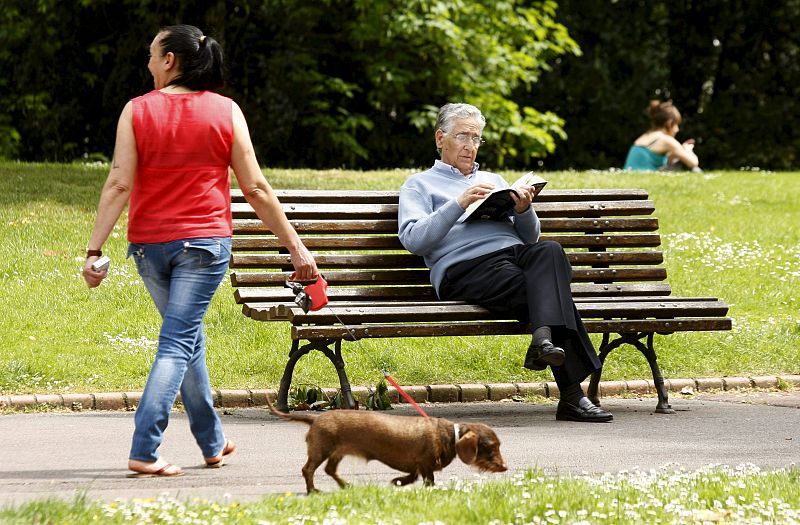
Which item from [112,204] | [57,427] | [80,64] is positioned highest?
[80,64]

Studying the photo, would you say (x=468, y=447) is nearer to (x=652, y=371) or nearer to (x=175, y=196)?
(x=175, y=196)

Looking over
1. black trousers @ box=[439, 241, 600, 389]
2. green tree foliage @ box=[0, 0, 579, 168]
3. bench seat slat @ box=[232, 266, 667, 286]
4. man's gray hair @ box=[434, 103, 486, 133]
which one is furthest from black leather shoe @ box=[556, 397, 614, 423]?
green tree foliage @ box=[0, 0, 579, 168]

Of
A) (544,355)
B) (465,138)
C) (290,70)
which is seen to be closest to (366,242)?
(465,138)

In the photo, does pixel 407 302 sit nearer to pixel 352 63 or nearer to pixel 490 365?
pixel 490 365

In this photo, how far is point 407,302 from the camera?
7.56 meters

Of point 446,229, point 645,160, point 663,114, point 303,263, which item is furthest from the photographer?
point 645,160

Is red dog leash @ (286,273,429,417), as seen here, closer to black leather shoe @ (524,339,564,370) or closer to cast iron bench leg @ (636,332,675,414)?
black leather shoe @ (524,339,564,370)

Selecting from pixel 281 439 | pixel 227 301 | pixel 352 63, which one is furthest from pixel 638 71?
pixel 281 439

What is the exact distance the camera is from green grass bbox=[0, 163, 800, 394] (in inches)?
314

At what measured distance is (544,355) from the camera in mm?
6773

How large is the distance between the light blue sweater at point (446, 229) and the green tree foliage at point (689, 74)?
791 inches

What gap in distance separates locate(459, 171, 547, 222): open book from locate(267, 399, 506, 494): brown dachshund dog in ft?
7.51

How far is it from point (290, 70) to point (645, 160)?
7.80 metres

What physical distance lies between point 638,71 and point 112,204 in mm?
23248
